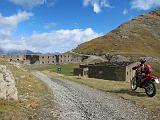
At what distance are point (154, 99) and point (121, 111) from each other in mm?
5211

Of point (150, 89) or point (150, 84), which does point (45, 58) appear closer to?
point (150, 84)

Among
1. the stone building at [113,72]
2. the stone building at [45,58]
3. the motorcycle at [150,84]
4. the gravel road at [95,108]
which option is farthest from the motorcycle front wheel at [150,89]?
the stone building at [45,58]

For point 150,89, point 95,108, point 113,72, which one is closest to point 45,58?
point 113,72

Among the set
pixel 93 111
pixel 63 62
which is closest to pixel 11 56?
pixel 63 62

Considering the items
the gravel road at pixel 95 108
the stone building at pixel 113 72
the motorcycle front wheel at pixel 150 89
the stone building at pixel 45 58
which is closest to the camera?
the gravel road at pixel 95 108

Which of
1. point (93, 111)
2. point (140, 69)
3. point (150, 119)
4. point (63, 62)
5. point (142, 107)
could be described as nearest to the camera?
point (150, 119)

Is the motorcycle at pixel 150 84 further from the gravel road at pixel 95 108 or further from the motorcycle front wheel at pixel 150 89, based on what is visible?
the gravel road at pixel 95 108

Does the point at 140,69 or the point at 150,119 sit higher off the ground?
the point at 140,69

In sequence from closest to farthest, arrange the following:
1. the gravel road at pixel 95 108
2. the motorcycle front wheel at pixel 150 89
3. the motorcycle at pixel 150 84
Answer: the gravel road at pixel 95 108
the motorcycle front wheel at pixel 150 89
the motorcycle at pixel 150 84

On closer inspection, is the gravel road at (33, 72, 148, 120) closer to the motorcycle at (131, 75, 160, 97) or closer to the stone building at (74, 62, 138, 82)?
the motorcycle at (131, 75, 160, 97)

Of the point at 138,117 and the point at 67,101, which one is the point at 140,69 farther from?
the point at 138,117

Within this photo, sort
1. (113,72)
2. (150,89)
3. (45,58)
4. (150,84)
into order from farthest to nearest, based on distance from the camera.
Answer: (45,58), (113,72), (150,84), (150,89)

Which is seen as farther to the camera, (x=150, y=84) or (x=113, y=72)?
(x=113, y=72)

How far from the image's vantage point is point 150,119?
17.0 meters
